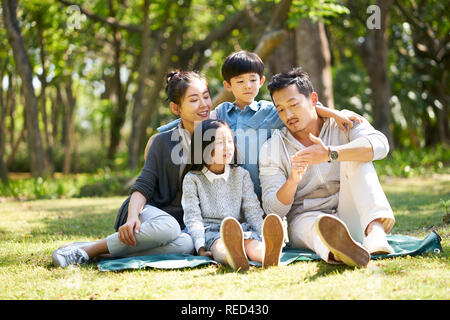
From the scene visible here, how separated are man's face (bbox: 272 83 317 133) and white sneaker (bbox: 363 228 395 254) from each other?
0.90m

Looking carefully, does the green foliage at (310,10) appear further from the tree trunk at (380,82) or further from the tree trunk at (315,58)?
the tree trunk at (380,82)

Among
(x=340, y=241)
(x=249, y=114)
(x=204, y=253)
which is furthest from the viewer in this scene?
(x=249, y=114)

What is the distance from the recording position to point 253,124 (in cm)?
405

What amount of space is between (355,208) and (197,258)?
113 centimetres

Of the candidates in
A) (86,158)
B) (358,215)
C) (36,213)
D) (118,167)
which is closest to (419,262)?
(358,215)

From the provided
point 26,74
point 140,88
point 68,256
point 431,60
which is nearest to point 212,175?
point 68,256

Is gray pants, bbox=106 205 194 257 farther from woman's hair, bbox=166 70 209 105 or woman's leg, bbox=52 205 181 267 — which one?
woman's hair, bbox=166 70 209 105

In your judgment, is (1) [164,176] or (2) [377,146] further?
(1) [164,176]

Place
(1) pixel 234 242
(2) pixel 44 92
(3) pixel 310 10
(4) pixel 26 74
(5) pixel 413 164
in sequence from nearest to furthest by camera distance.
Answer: (1) pixel 234 242, (3) pixel 310 10, (4) pixel 26 74, (5) pixel 413 164, (2) pixel 44 92

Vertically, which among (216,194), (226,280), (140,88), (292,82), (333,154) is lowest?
(226,280)

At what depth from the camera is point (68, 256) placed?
11.4 ft

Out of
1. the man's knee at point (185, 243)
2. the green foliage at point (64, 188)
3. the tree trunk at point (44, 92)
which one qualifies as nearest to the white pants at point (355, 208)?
the man's knee at point (185, 243)

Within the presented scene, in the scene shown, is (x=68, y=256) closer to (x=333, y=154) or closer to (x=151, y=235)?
(x=151, y=235)

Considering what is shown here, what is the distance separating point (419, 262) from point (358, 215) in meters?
0.55
